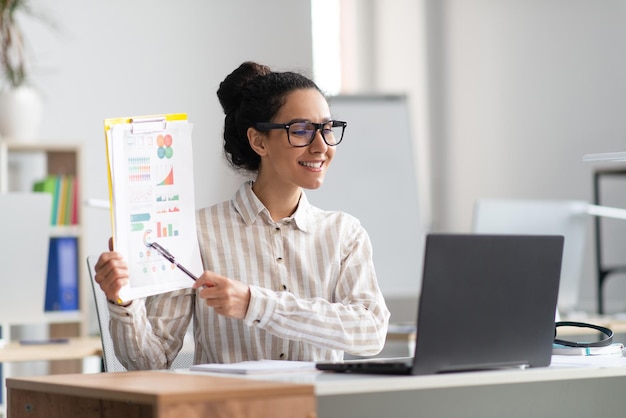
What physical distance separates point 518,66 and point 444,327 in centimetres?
373

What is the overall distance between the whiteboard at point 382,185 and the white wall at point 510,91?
0.52 metres

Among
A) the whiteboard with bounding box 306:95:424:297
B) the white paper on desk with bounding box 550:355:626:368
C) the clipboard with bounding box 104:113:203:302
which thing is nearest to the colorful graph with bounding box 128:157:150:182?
the clipboard with bounding box 104:113:203:302

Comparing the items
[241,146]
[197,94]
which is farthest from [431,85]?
[241,146]

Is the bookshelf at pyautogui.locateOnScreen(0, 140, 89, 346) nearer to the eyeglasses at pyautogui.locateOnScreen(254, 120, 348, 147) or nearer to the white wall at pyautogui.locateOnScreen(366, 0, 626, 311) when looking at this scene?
the white wall at pyautogui.locateOnScreen(366, 0, 626, 311)

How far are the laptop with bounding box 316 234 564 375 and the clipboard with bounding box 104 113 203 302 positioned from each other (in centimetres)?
36

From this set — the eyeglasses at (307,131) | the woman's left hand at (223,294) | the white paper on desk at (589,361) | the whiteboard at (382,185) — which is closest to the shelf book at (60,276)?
the whiteboard at (382,185)

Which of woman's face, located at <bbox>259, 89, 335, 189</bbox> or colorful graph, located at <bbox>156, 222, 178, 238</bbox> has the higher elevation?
woman's face, located at <bbox>259, 89, 335, 189</bbox>

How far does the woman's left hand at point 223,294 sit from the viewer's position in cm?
175

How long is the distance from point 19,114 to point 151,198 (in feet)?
7.67

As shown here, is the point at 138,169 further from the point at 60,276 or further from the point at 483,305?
the point at 60,276

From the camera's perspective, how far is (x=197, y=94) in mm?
4605

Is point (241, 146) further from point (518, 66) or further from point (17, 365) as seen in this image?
point (518, 66)

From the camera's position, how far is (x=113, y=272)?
175 cm

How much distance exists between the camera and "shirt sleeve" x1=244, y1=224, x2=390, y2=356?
5.91 feet
